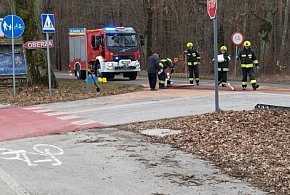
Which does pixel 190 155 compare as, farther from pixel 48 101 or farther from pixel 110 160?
pixel 48 101

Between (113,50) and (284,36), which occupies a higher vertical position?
(284,36)

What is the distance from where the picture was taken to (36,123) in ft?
42.3

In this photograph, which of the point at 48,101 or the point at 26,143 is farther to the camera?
the point at 48,101

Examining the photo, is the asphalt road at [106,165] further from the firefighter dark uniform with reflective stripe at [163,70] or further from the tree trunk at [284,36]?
the tree trunk at [284,36]

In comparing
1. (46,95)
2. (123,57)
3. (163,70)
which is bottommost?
→ (46,95)

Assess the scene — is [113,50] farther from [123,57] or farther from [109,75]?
[109,75]

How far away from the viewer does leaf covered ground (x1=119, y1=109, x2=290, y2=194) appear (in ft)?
22.9

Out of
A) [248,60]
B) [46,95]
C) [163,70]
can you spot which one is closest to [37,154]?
[46,95]

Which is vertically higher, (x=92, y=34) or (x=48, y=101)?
(x=92, y=34)

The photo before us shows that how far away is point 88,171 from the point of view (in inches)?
294

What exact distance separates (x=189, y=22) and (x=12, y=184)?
38.9m

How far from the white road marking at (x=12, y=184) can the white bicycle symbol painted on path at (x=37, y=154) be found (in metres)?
0.78

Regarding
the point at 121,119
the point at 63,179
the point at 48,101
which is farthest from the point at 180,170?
the point at 48,101

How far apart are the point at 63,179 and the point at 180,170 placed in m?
1.75
